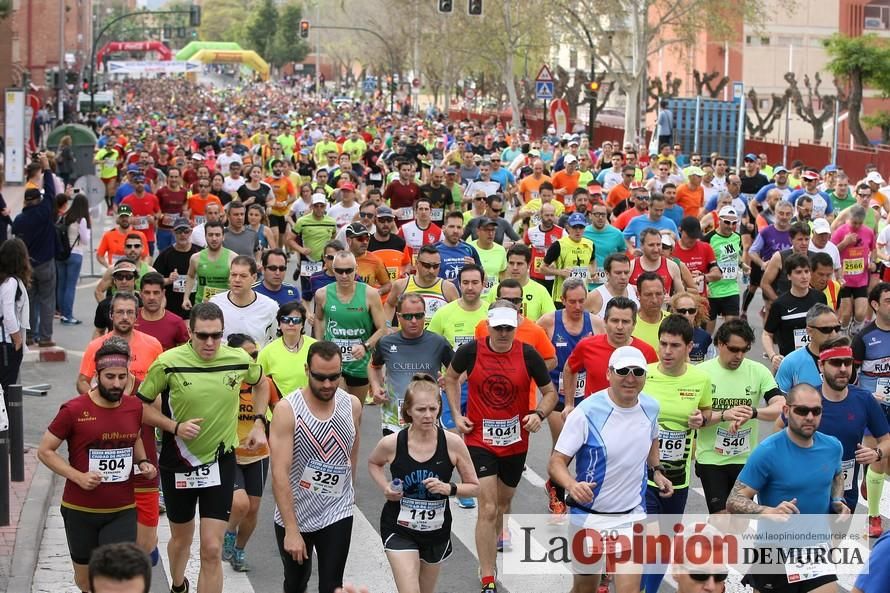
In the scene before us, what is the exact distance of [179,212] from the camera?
20.9m

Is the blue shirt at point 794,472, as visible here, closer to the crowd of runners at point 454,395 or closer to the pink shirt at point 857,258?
the crowd of runners at point 454,395

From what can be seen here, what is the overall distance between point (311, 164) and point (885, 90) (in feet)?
90.1

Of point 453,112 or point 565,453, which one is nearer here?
point 565,453

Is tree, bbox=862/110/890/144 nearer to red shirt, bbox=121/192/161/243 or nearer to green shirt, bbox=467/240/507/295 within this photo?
red shirt, bbox=121/192/161/243

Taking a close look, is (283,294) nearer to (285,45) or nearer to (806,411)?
(806,411)

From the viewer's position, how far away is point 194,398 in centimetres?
839

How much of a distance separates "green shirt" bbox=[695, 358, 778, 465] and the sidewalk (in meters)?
4.03

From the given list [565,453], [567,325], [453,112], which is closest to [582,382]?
[567,325]

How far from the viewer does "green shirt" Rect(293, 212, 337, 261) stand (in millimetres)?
17016

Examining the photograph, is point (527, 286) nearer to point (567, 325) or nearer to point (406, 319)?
point (567, 325)

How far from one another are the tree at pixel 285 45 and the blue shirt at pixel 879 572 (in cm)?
18180

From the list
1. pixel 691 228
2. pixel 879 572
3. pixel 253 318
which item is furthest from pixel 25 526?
pixel 691 228

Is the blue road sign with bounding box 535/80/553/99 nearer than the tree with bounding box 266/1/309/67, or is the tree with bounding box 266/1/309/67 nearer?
the blue road sign with bounding box 535/80/553/99

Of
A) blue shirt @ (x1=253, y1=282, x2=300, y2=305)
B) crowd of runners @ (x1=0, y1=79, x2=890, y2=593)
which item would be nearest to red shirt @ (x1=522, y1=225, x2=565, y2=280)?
crowd of runners @ (x1=0, y1=79, x2=890, y2=593)
